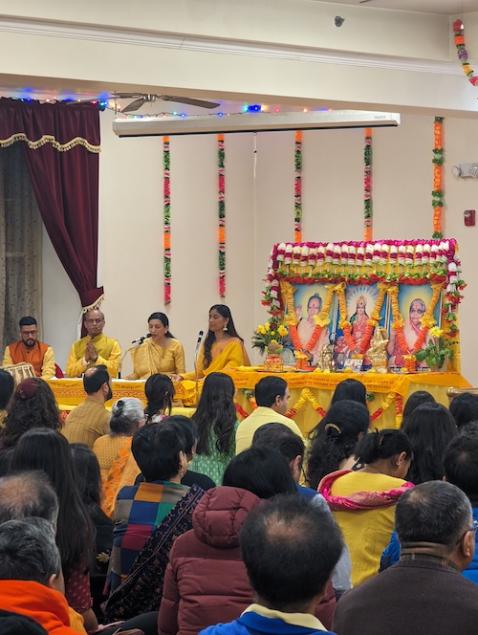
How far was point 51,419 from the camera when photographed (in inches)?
229

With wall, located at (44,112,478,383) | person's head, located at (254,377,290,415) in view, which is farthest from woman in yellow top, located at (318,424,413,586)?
wall, located at (44,112,478,383)

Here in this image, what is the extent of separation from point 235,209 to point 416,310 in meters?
5.10

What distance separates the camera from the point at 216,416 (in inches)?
243

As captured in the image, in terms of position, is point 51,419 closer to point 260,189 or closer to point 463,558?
point 463,558

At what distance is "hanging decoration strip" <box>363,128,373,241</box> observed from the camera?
13.6 meters

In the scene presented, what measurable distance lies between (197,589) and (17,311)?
10285 millimetres

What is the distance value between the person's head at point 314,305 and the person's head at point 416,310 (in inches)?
34.1

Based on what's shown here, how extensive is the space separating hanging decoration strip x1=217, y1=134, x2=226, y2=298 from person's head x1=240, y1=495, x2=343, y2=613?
1209 centimetres

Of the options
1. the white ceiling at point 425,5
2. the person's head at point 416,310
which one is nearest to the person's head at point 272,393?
the person's head at point 416,310

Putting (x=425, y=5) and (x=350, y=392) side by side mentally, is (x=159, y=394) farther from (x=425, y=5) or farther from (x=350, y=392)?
(x=425, y=5)

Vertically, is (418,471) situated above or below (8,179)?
below

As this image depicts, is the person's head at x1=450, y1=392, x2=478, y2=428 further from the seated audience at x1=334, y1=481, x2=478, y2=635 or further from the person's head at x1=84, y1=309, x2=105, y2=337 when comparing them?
the person's head at x1=84, y1=309, x2=105, y2=337

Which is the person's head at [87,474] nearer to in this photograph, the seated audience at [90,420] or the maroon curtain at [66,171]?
the seated audience at [90,420]

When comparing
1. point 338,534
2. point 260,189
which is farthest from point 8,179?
point 338,534
